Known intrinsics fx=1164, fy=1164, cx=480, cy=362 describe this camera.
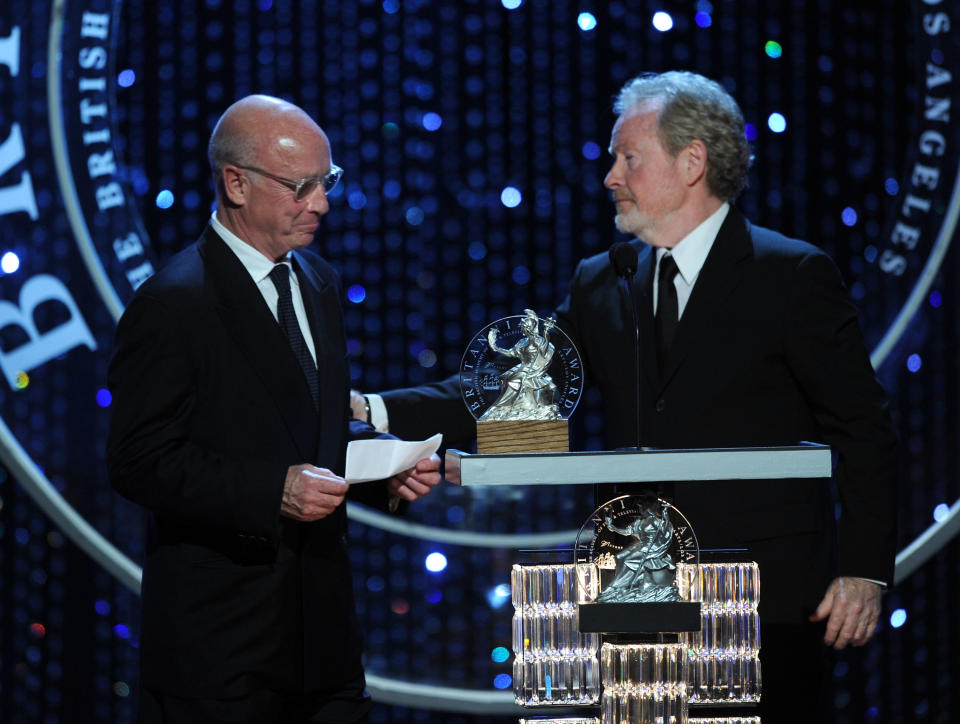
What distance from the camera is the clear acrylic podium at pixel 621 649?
166cm

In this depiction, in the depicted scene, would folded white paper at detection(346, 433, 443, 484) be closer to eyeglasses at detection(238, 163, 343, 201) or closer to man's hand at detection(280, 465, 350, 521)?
man's hand at detection(280, 465, 350, 521)

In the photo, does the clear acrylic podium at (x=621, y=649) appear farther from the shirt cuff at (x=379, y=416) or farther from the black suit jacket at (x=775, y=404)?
the shirt cuff at (x=379, y=416)

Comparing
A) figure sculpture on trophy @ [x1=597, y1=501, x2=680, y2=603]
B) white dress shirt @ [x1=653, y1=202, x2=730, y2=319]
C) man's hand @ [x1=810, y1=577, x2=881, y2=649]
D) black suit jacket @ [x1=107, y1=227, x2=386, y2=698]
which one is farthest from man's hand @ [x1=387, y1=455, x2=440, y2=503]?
man's hand @ [x1=810, y1=577, x2=881, y2=649]

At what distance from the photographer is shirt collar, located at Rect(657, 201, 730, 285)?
7.42 ft

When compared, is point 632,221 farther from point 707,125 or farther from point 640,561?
point 640,561

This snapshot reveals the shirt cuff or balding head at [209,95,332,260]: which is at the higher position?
balding head at [209,95,332,260]

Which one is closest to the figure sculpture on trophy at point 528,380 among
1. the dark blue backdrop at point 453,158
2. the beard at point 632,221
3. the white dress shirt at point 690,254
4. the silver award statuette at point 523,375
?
the silver award statuette at point 523,375

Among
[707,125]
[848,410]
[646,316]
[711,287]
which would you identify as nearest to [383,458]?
[646,316]

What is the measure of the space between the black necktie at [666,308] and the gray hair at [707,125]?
0.22 meters

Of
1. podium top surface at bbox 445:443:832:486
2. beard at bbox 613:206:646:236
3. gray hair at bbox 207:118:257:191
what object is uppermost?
gray hair at bbox 207:118:257:191

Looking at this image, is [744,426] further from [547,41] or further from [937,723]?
[937,723]

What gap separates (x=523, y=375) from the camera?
1.86m

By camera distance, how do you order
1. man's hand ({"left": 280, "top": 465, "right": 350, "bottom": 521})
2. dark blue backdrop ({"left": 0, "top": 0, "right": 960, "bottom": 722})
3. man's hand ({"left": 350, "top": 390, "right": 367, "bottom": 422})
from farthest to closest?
dark blue backdrop ({"left": 0, "top": 0, "right": 960, "bottom": 722})
man's hand ({"left": 350, "top": 390, "right": 367, "bottom": 422})
man's hand ({"left": 280, "top": 465, "right": 350, "bottom": 521})

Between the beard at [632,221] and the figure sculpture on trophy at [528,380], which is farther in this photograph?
the beard at [632,221]
